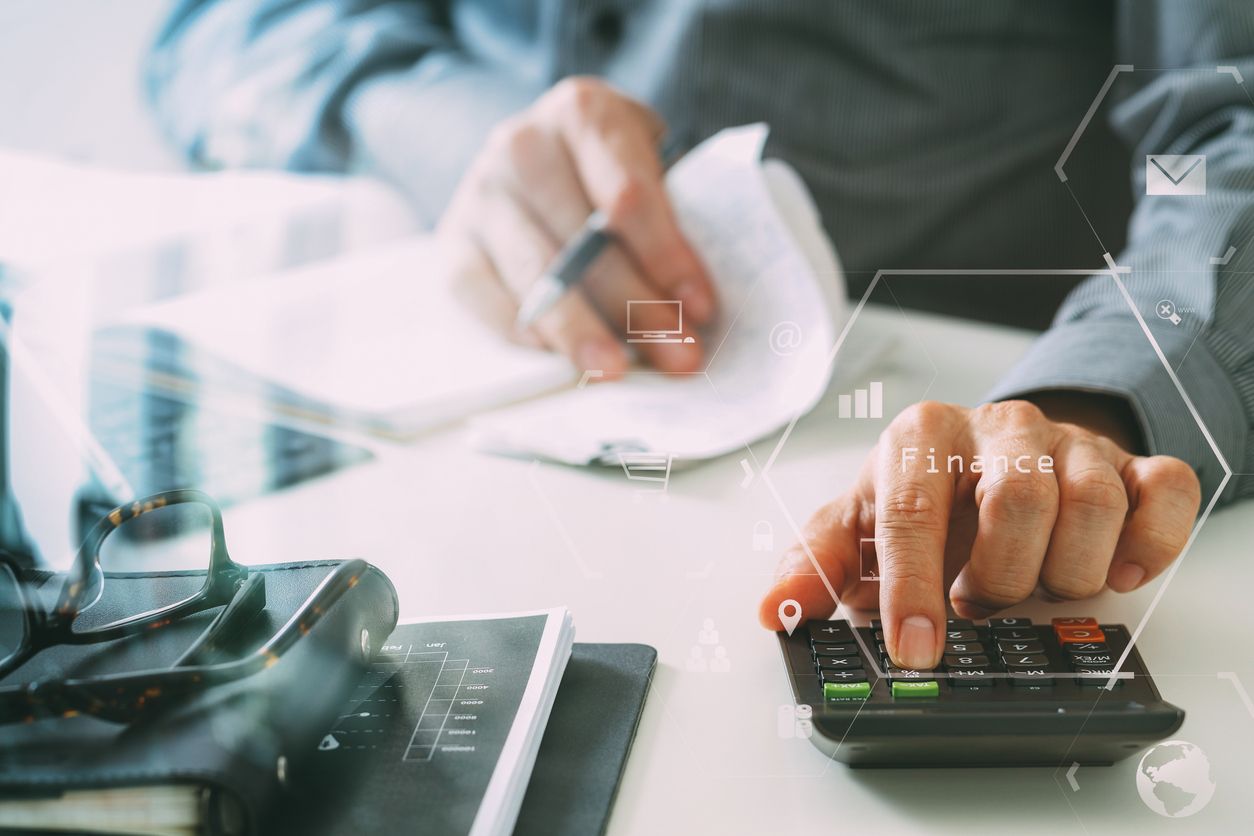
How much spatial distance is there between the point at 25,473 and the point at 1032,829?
431mm

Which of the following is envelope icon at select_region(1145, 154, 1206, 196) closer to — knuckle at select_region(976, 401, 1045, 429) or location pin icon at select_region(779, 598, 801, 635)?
knuckle at select_region(976, 401, 1045, 429)

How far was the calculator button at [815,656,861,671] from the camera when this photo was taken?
296mm

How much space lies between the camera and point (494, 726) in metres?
0.28

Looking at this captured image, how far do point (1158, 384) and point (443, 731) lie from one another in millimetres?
289

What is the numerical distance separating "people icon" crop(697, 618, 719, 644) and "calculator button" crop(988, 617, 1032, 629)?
3.5 inches

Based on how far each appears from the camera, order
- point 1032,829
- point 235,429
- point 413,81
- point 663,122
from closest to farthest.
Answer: point 1032,829
point 235,429
point 663,122
point 413,81

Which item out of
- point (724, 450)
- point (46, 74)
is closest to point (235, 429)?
point (724, 450)

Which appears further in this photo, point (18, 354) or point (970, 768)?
point (18, 354)

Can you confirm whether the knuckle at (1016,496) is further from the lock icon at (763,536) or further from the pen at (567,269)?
the pen at (567,269)

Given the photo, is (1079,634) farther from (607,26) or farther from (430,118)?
(430,118)

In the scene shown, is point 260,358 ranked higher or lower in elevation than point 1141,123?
lower

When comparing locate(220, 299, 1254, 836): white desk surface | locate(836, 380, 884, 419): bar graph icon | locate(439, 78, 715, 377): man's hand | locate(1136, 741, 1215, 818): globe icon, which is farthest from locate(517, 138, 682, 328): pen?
locate(1136, 741, 1215, 818): globe icon

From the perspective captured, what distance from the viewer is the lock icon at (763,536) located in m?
0.34

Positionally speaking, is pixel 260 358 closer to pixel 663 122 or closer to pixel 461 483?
pixel 461 483
